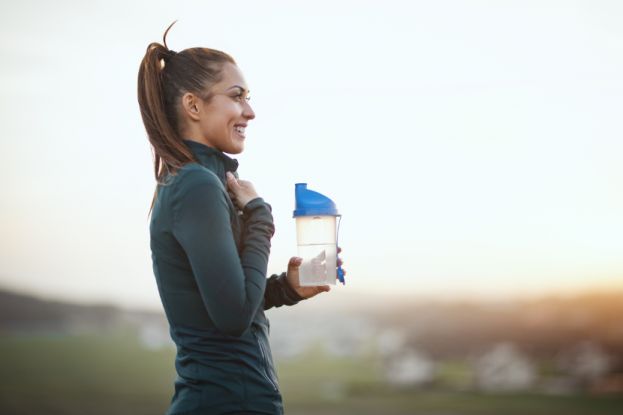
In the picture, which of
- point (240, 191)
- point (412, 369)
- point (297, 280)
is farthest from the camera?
point (412, 369)

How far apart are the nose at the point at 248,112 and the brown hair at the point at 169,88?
0.05 metres

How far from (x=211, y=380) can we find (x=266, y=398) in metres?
0.08

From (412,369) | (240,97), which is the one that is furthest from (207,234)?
(412,369)

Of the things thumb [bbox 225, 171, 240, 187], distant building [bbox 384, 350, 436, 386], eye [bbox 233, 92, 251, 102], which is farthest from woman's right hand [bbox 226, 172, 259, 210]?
distant building [bbox 384, 350, 436, 386]

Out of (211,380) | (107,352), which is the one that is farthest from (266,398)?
(107,352)

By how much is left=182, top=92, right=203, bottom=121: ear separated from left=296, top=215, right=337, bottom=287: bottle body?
0.68 feet

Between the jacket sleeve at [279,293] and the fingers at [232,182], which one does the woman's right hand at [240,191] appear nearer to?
the fingers at [232,182]

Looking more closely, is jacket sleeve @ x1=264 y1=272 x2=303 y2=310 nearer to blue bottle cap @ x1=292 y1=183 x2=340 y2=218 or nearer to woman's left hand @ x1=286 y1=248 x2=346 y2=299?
woman's left hand @ x1=286 y1=248 x2=346 y2=299

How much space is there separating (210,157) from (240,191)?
65 mm

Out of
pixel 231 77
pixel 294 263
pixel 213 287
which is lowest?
pixel 213 287

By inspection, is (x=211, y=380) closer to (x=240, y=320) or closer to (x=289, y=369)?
(x=240, y=320)

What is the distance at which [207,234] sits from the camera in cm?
96

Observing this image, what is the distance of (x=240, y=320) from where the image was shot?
3.20 feet

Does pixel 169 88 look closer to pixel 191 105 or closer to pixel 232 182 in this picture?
A: pixel 191 105
